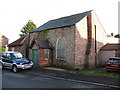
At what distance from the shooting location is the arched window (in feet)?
57.0

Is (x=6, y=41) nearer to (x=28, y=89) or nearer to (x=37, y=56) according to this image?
(x=37, y=56)

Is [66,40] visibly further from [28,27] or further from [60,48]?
[28,27]

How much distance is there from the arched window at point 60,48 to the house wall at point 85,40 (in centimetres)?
202

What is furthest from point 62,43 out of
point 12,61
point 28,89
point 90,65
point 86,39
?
point 28,89

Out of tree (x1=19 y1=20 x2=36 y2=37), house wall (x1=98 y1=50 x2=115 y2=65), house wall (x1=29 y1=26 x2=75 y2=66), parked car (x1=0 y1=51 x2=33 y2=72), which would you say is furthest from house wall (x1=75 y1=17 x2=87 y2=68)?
tree (x1=19 y1=20 x2=36 y2=37)

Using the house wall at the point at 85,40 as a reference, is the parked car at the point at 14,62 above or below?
below

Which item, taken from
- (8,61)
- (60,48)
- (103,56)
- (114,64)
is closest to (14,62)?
(8,61)

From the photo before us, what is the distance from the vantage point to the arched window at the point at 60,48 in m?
17.4

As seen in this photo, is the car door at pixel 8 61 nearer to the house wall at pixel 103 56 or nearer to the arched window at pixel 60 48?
the arched window at pixel 60 48

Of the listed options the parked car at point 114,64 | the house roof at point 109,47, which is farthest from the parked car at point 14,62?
the house roof at point 109,47

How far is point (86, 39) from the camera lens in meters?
17.4

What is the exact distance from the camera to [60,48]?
1772 cm

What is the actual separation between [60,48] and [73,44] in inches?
92.6

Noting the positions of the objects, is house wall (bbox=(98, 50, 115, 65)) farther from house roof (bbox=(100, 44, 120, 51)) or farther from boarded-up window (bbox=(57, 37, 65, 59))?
boarded-up window (bbox=(57, 37, 65, 59))
